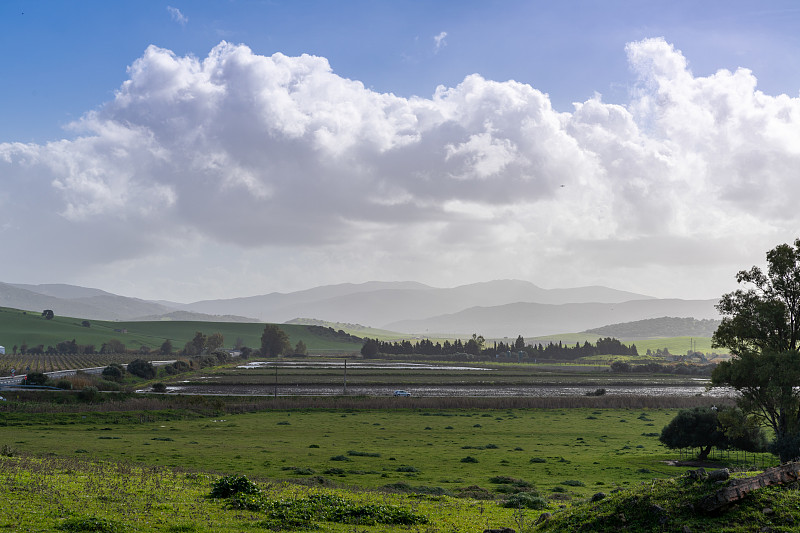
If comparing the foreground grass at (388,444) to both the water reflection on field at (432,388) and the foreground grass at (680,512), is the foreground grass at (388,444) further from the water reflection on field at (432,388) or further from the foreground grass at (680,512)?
the water reflection on field at (432,388)

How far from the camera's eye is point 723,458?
60000mm

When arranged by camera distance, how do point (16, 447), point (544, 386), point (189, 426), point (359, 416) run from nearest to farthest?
point (16, 447) < point (189, 426) < point (359, 416) < point (544, 386)

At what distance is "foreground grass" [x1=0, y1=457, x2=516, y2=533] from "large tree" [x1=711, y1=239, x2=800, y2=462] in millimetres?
31462

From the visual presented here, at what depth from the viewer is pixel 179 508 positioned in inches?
1070

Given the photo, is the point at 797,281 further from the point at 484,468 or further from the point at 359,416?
the point at 359,416

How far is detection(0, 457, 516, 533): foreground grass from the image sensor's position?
2342cm

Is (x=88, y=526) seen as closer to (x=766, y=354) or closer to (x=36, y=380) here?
(x=766, y=354)

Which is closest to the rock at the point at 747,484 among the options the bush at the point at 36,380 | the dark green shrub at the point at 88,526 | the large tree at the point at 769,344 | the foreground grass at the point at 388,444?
the foreground grass at the point at 388,444

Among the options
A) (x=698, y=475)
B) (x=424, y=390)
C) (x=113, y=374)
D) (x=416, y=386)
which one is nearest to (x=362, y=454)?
(x=698, y=475)

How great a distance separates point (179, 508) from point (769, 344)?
5133 cm

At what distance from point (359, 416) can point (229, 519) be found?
229ft

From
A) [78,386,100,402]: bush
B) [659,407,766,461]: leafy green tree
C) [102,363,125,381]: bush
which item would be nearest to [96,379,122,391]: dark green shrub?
[78,386,100,402]: bush

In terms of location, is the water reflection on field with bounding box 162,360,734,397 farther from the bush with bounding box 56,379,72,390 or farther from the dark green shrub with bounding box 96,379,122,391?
the bush with bounding box 56,379,72,390

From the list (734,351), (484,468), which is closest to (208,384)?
(484,468)
